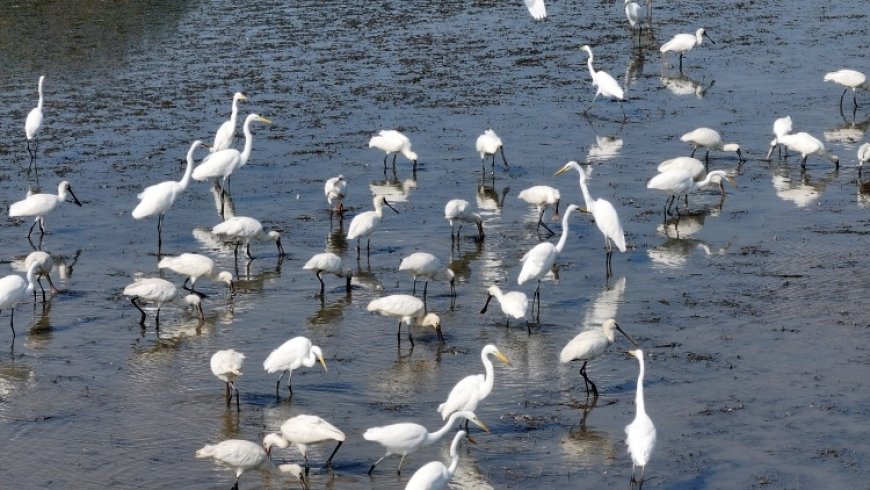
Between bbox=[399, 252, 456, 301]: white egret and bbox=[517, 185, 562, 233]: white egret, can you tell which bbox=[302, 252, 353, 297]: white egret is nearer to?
bbox=[399, 252, 456, 301]: white egret

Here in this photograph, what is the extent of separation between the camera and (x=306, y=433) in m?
11.9

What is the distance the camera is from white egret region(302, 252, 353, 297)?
55.5 feet

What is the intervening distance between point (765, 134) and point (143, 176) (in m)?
11.8

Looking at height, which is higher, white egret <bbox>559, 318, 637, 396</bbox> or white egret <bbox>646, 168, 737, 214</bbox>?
white egret <bbox>646, 168, 737, 214</bbox>

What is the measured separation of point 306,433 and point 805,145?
44.6 feet

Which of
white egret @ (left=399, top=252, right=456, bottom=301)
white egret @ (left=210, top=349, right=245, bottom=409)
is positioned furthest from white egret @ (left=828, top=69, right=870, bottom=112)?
white egret @ (left=210, top=349, right=245, bottom=409)

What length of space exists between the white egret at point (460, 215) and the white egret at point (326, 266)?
2.18 metres

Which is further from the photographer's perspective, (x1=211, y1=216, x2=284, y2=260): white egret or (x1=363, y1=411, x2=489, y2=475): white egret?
(x1=211, y1=216, x2=284, y2=260): white egret

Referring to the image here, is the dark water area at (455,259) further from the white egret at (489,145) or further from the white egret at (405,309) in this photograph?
the white egret at (489,145)

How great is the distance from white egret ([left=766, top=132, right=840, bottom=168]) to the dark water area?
41 centimetres

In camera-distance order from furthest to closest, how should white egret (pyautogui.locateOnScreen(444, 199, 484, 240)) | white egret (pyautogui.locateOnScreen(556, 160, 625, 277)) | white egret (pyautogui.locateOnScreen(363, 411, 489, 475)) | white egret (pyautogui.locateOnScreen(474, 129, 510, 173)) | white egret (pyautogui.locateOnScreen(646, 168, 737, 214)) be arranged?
white egret (pyautogui.locateOnScreen(474, 129, 510, 173))
white egret (pyautogui.locateOnScreen(646, 168, 737, 214))
white egret (pyautogui.locateOnScreen(444, 199, 484, 240))
white egret (pyautogui.locateOnScreen(556, 160, 625, 277))
white egret (pyautogui.locateOnScreen(363, 411, 489, 475))

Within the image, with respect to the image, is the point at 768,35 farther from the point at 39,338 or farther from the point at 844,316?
the point at 39,338

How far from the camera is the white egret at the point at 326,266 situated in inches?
666

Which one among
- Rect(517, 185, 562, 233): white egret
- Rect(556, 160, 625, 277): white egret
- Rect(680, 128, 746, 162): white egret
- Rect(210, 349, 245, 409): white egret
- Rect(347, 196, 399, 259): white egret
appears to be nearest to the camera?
Rect(210, 349, 245, 409): white egret
